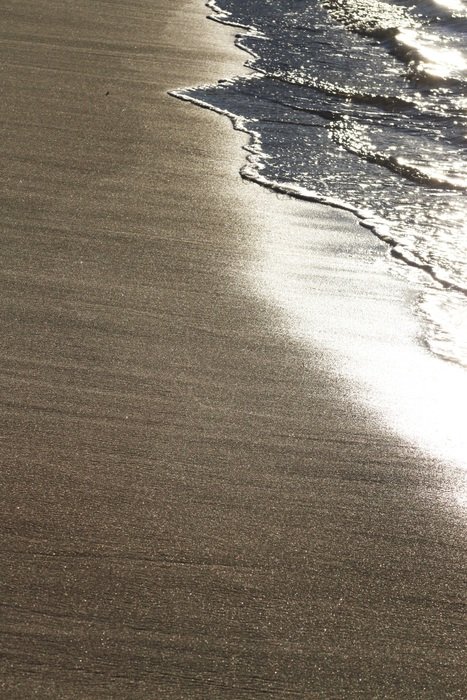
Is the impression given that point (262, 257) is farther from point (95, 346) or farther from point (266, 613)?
point (266, 613)

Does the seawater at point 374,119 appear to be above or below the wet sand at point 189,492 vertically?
above

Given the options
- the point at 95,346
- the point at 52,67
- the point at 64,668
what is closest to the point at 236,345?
the point at 95,346

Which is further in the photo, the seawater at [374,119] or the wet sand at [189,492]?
the seawater at [374,119]

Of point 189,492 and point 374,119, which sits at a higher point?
point 374,119

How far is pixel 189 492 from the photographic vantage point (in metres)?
2.17

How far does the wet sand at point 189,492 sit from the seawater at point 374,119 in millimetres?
653

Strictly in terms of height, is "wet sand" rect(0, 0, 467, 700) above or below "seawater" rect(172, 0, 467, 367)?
below

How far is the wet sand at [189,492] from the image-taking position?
69.4 inches

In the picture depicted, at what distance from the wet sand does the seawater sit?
2.14ft

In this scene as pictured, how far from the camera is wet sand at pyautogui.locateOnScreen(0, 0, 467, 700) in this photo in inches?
69.4

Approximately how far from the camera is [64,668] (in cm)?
169

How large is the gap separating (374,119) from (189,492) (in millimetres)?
4301

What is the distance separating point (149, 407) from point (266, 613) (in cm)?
76

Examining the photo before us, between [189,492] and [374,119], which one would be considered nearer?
[189,492]
